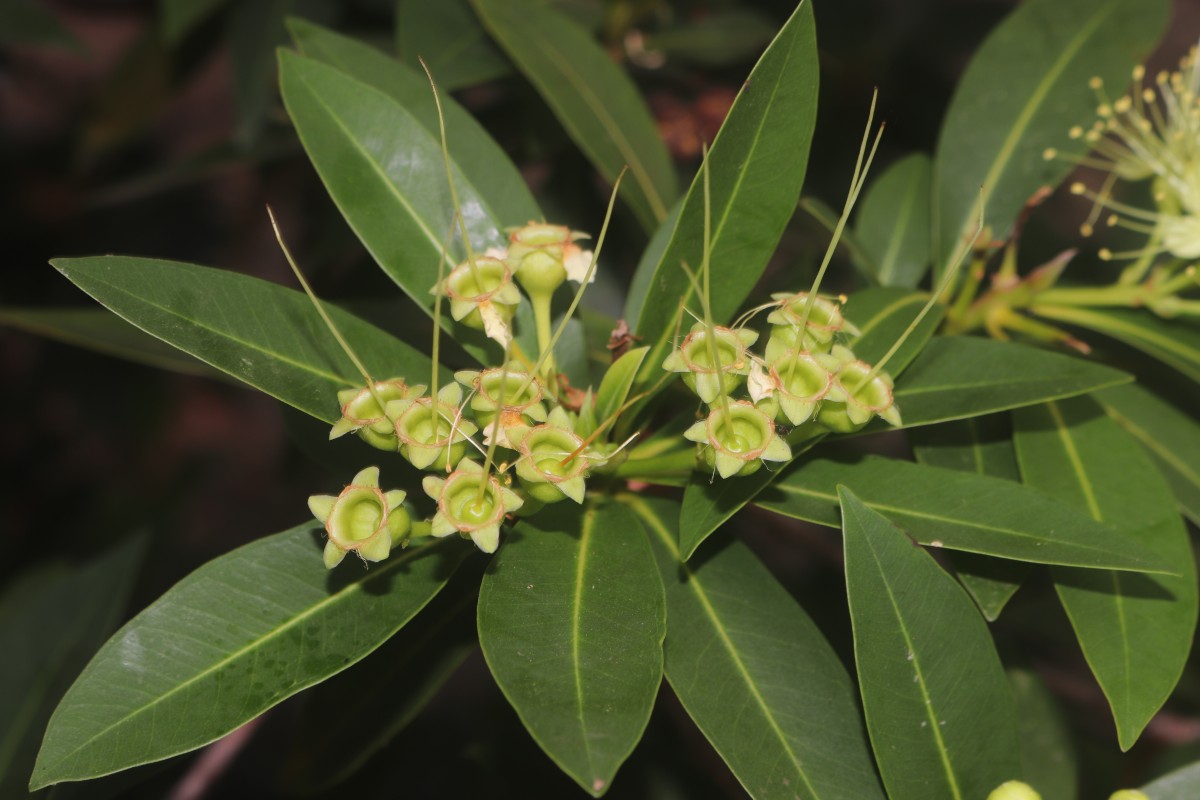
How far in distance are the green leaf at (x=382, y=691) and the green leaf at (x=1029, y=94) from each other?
3.06 feet

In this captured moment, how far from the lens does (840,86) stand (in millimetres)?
2494

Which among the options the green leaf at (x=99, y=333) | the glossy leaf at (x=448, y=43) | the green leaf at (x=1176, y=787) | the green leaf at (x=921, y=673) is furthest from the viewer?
the glossy leaf at (x=448, y=43)

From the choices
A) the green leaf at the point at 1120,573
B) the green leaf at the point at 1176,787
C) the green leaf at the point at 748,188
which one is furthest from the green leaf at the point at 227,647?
the green leaf at the point at 1176,787

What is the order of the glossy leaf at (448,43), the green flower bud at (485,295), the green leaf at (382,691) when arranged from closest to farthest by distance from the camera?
the green flower bud at (485,295), the green leaf at (382,691), the glossy leaf at (448,43)

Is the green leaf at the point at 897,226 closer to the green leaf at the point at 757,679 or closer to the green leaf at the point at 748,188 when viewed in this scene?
the green leaf at the point at 748,188

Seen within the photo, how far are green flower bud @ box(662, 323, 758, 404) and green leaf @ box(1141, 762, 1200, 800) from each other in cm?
69

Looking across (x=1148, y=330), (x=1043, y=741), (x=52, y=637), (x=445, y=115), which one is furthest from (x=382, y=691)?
(x=1148, y=330)

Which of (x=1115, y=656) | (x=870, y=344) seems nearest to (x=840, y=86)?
(x=870, y=344)

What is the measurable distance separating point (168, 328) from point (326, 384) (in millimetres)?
164

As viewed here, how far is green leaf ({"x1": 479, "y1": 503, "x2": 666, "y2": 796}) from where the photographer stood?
86 cm

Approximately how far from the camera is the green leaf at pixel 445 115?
1.35m

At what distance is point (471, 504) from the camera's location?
0.95 metres

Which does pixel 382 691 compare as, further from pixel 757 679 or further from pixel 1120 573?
pixel 1120 573

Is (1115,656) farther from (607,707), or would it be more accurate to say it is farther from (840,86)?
(840,86)
